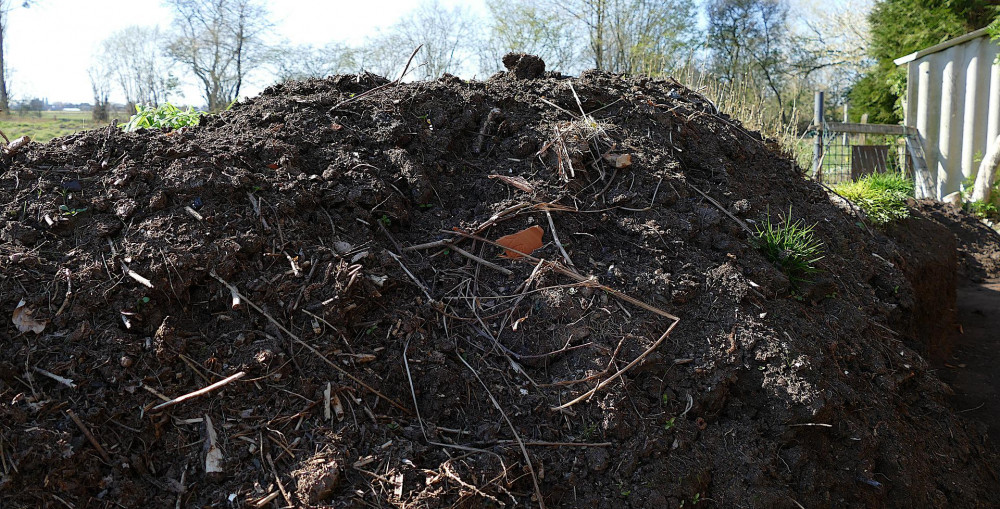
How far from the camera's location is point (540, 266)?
99.3 inches

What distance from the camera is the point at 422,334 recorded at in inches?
88.8

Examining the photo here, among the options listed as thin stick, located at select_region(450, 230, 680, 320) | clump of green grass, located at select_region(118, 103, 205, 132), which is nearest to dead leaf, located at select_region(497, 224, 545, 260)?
thin stick, located at select_region(450, 230, 680, 320)

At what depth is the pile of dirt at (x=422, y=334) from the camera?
185cm

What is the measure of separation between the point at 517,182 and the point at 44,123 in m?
11.5

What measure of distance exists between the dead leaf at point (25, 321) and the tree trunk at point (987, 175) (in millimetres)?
11003

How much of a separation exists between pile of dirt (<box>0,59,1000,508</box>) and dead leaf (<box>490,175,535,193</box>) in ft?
0.05

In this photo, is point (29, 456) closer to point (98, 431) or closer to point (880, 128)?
point (98, 431)

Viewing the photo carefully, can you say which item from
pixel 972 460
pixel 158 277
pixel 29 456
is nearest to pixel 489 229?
pixel 158 277

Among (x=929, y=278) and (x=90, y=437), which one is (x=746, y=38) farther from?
(x=90, y=437)

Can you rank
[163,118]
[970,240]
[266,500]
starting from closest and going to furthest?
[266,500] → [163,118] → [970,240]

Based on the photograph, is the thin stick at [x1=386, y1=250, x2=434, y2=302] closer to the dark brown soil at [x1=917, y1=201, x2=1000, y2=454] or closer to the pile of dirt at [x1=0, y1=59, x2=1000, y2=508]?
the pile of dirt at [x1=0, y1=59, x2=1000, y2=508]

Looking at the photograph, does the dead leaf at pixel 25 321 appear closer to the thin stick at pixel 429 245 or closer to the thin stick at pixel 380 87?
the thin stick at pixel 429 245

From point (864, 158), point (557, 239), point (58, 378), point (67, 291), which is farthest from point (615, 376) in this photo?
point (864, 158)

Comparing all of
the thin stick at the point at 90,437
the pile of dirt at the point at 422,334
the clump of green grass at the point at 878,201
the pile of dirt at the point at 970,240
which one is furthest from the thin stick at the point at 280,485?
the pile of dirt at the point at 970,240
